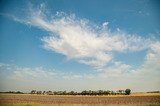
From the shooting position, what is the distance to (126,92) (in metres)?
82.2

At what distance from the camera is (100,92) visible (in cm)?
7981

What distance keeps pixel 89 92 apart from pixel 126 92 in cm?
1346

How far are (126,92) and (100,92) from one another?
9716mm

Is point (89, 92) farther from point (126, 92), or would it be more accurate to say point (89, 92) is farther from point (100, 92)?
point (126, 92)

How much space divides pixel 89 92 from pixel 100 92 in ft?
12.4

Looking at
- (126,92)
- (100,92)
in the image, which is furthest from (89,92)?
(126,92)
